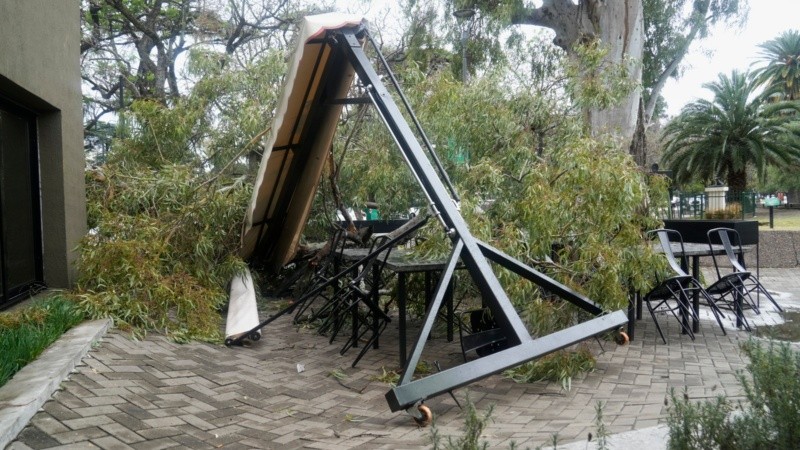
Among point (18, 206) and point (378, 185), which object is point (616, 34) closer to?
point (378, 185)

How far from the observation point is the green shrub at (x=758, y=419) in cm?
252

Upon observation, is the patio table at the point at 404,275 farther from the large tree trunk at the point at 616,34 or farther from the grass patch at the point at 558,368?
the large tree trunk at the point at 616,34

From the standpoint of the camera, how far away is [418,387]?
11.2ft

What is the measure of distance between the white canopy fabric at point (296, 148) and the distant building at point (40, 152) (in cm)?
180

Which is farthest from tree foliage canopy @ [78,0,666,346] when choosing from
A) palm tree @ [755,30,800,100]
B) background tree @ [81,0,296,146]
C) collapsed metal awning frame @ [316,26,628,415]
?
palm tree @ [755,30,800,100]

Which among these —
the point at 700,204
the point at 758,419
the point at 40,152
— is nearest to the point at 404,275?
the point at 758,419

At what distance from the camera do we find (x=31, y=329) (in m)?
4.36

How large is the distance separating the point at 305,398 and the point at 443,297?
1397 millimetres

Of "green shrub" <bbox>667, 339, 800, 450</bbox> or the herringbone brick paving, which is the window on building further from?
"green shrub" <bbox>667, 339, 800, 450</bbox>

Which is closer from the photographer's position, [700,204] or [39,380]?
[39,380]

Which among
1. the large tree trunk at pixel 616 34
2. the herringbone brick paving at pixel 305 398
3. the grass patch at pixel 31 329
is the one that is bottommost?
the herringbone brick paving at pixel 305 398

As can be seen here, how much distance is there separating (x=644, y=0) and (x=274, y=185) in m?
10.6

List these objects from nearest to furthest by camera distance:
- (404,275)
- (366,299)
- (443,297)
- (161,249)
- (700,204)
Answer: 1. (443,297)
2. (404,275)
3. (366,299)
4. (161,249)
5. (700,204)

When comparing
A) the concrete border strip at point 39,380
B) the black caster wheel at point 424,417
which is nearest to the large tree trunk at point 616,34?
the black caster wheel at point 424,417
